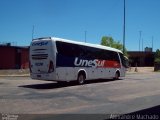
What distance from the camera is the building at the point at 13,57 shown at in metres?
49.0

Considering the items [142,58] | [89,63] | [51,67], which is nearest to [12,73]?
[89,63]

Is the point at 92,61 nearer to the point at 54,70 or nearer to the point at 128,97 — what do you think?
the point at 54,70

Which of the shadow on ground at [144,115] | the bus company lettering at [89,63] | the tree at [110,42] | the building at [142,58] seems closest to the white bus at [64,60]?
the bus company lettering at [89,63]

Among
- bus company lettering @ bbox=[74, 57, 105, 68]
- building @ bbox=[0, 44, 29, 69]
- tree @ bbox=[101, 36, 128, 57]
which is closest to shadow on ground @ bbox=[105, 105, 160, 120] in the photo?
bus company lettering @ bbox=[74, 57, 105, 68]

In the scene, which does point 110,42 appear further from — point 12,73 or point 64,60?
point 64,60

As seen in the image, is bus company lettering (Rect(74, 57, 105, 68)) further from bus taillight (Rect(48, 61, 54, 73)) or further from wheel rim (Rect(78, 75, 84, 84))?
bus taillight (Rect(48, 61, 54, 73))

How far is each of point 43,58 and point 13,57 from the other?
2945cm

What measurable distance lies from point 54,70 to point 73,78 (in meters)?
2.30

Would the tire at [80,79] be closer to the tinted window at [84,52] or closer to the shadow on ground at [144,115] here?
the tinted window at [84,52]

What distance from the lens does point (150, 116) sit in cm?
1127

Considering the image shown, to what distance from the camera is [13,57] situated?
1957 inches

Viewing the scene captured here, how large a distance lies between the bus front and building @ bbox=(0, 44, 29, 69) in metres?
28.0

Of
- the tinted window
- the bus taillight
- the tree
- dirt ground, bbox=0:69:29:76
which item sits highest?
the tree

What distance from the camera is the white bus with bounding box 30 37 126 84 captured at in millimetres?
20844
